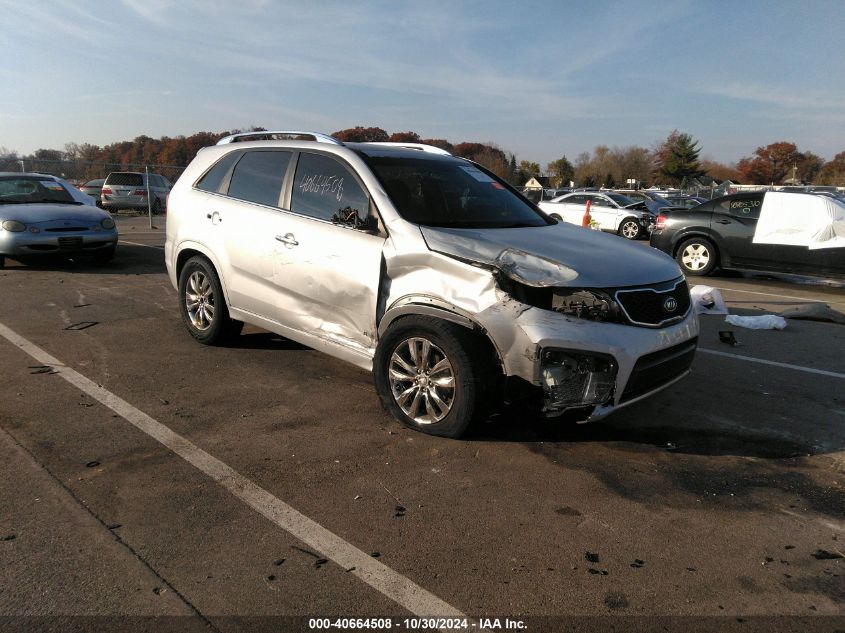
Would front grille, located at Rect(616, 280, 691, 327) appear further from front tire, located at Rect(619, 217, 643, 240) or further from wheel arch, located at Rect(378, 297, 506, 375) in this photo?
front tire, located at Rect(619, 217, 643, 240)

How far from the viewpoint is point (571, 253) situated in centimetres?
406

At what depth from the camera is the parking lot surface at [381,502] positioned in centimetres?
257

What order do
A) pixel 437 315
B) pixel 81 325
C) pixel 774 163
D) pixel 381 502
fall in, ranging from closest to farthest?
pixel 381 502, pixel 437 315, pixel 81 325, pixel 774 163

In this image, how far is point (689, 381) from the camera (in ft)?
17.8

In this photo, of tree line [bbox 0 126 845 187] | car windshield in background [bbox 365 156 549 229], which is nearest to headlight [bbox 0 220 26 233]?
car windshield in background [bbox 365 156 549 229]

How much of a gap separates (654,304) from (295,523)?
7.96ft

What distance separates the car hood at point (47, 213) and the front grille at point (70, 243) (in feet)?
1.00

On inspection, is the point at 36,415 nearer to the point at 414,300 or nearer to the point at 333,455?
the point at 333,455

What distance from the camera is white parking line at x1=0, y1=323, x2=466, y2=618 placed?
256cm

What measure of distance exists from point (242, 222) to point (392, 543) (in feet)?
10.6

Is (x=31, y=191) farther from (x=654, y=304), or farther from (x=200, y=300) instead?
(x=654, y=304)

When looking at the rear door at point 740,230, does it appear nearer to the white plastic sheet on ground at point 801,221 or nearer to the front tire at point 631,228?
the white plastic sheet on ground at point 801,221

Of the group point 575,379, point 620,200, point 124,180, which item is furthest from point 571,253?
point 124,180

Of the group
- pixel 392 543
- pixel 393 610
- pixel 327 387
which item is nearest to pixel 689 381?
pixel 327 387
